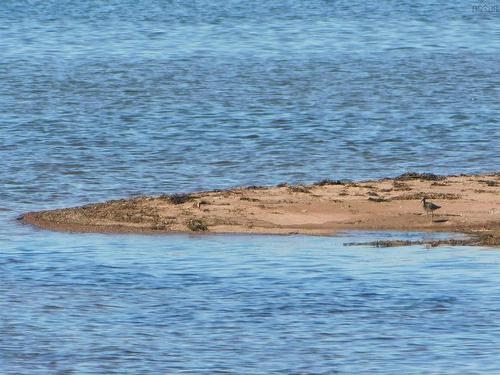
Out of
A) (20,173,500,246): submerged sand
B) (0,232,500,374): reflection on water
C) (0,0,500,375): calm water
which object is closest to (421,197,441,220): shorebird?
(20,173,500,246): submerged sand

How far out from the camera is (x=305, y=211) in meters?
20.2

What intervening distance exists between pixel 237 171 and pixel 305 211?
5.02 metres

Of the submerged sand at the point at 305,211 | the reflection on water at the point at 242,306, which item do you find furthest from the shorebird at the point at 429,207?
the reflection on water at the point at 242,306

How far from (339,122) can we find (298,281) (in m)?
A: 13.9

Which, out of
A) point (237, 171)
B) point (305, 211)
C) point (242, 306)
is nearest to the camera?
point (242, 306)

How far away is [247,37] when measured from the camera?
166ft

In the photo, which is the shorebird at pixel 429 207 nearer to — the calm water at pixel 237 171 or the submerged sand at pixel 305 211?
the submerged sand at pixel 305 211

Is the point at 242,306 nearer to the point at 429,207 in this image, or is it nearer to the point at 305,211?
the point at 429,207

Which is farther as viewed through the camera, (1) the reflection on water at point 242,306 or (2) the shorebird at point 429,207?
(2) the shorebird at point 429,207

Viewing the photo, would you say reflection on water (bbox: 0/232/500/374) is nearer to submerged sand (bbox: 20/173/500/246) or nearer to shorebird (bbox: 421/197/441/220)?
submerged sand (bbox: 20/173/500/246)

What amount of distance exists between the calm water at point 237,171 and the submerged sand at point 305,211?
1.71ft

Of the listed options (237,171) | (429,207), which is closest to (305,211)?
(429,207)

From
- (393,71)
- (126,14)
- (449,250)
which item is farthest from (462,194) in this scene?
(126,14)

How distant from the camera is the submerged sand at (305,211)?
19.5m
